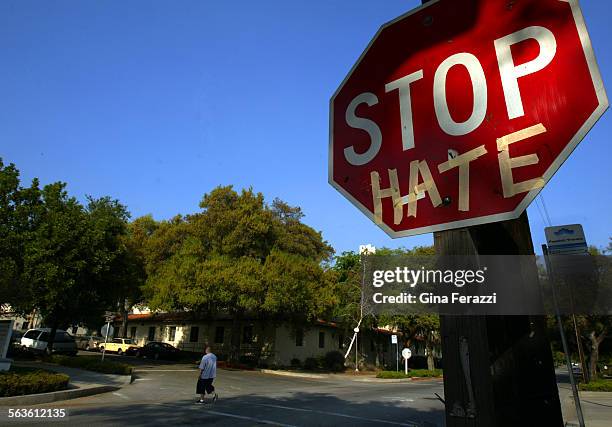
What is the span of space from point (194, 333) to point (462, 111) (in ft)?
135

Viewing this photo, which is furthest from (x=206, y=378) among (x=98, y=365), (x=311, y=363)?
(x=311, y=363)

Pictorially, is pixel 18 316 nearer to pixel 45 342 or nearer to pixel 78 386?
pixel 45 342

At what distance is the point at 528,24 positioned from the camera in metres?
1.58

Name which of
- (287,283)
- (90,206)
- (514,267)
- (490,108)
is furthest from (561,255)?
(90,206)

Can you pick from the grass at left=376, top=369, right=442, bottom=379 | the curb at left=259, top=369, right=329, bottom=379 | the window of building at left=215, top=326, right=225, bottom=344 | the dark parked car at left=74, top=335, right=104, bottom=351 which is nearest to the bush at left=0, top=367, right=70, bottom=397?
the curb at left=259, top=369, right=329, bottom=379

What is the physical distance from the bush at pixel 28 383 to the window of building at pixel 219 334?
82.1 ft

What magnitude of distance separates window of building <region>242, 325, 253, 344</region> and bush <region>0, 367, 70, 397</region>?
23603 millimetres

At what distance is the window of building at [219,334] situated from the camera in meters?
37.7

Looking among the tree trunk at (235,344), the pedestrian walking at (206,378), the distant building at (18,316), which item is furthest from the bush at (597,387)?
the distant building at (18,316)

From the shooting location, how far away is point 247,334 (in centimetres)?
3641

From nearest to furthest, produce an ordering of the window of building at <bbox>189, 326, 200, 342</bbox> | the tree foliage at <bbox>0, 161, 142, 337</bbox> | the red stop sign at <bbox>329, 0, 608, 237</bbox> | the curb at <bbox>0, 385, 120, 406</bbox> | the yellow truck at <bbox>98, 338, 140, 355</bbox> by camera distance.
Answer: the red stop sign at <bbox>329, 0, 608, 237</bbox>
the curb at <bbox>0, 385, 120, 406</bbox>
the tree foliage at <bbox>0, 161, 142, 337</bbox>
the yellow truck at <bbox>98, 338, 140, 355</bbox>
the window of building at <bbox>189, 326, 200, 342</bbox>

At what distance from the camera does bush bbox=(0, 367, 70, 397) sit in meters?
11.3

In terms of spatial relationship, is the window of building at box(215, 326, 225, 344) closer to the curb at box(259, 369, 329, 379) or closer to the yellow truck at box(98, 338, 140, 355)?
the yellow truck at box(98, 338, 140, 355)

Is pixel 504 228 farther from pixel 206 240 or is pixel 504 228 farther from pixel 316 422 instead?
pixel 206 240
